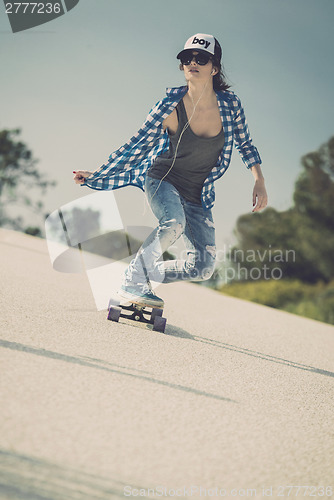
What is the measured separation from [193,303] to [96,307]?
2566 mm

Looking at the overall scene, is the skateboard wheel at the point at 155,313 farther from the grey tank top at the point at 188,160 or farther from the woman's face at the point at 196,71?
the woman's face at the point at 196,71

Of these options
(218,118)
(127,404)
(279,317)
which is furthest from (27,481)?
(279,317)

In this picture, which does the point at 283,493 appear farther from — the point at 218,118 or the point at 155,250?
the point at 218,118

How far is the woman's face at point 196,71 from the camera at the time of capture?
3.90 meters

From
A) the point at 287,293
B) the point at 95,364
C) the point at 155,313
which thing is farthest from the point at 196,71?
the point at 287,293

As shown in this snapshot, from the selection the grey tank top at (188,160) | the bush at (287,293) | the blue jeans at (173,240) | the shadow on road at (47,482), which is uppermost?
the grey tank top at (188,160)

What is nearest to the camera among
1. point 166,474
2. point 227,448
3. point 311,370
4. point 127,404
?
point 166,474

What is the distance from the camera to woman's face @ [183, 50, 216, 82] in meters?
3.90

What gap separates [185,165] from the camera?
162 inches

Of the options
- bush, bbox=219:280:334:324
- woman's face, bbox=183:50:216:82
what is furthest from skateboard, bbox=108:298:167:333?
bush, bbox=219:280:334:324

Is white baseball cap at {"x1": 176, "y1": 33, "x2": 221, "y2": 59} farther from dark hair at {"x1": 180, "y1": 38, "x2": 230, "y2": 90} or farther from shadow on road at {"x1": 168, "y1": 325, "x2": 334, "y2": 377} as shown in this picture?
shadow on road at {"x1": 168, "y1": 325, "x2": 334, "y2": 377}

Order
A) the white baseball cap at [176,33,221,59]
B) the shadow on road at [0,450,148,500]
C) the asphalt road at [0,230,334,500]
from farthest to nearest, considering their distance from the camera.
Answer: the white baseball cap at [176,33,221,59] < the asphalt road at [0,230,334,500] < the shadow on road at [0,450,148,500]

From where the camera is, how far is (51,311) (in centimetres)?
398

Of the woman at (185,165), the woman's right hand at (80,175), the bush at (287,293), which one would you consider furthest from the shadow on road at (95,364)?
the bush at (287,293)
